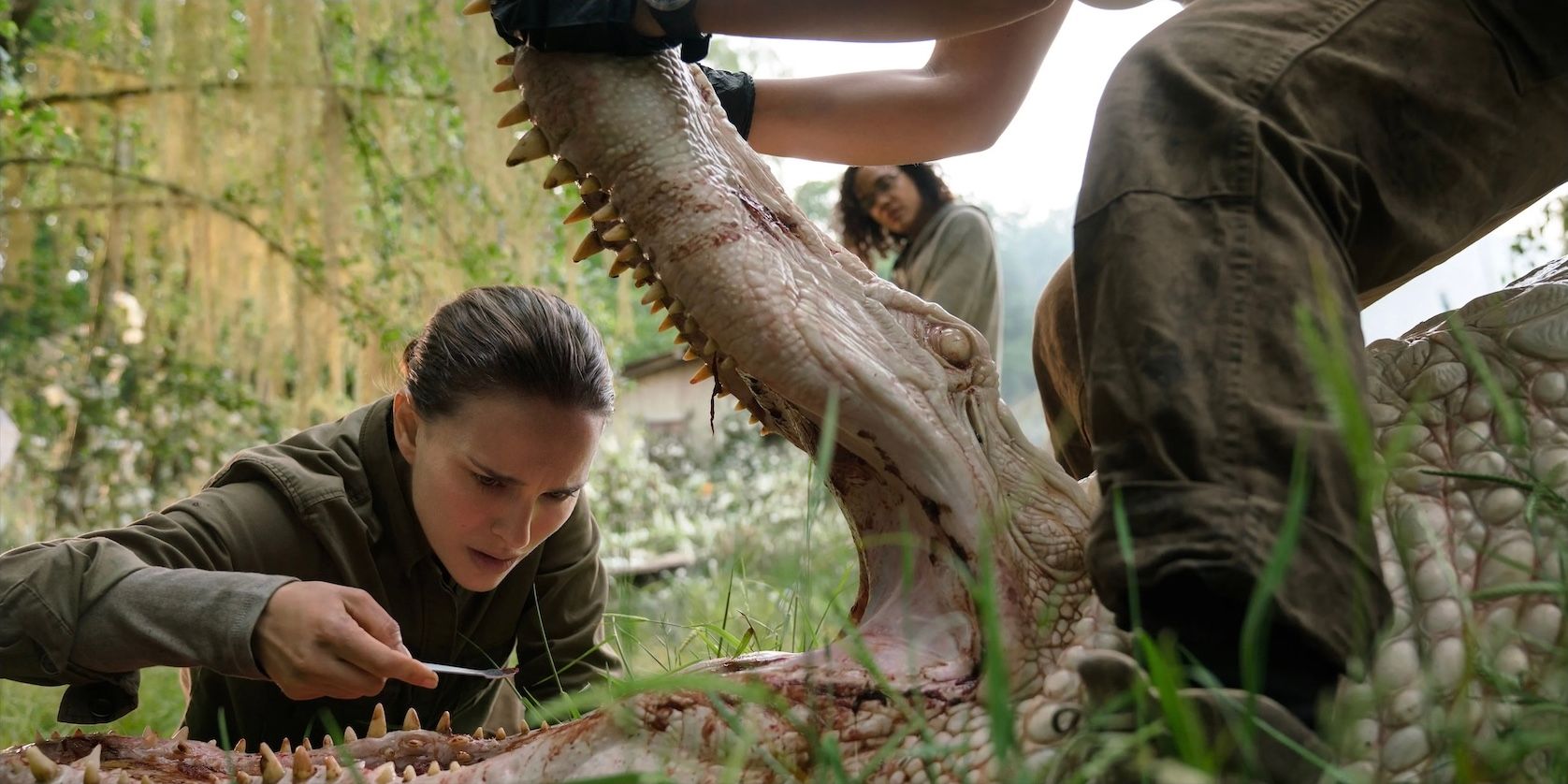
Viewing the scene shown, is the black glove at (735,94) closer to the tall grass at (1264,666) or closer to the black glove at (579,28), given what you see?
the black glove at (579,28)

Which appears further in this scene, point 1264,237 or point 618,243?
point 618,243

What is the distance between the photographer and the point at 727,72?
2.16 m

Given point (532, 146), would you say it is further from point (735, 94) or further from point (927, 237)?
point (927, 237)

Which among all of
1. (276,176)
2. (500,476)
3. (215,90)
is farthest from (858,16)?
(215,90)

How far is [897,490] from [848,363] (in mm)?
189

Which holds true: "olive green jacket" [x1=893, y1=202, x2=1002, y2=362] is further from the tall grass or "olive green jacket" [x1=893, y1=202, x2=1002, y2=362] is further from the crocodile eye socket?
the crocodile eye socket

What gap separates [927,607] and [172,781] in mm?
948

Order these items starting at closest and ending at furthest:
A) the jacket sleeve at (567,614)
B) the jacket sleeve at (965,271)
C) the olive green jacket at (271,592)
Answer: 1. the olive green jacket at (271,592)
2. the jacket sleeve at (567,614)
3. the jacket sleeve at (965,271)

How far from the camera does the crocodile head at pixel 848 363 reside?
1.53m

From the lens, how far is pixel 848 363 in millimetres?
1562

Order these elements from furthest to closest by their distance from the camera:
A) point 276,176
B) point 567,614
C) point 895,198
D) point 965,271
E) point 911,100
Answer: point 276,176
point 895,198
point 965,271
point 567,614
point 911,100

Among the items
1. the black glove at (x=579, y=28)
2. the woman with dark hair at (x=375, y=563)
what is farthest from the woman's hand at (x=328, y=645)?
the black glove at (x=579, y=28)

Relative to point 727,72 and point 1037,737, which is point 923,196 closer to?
point 727,72

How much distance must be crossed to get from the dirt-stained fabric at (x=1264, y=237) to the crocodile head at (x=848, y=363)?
0.26 metres
